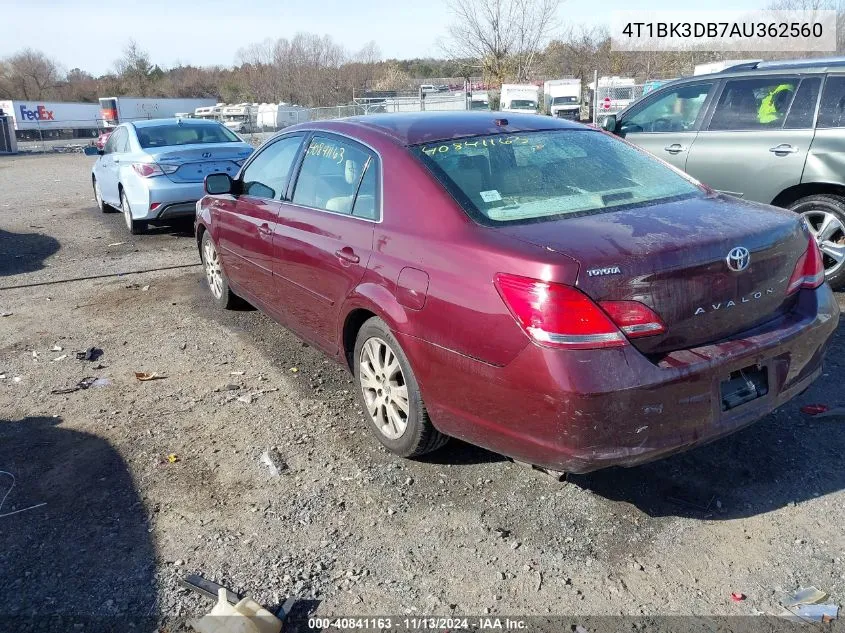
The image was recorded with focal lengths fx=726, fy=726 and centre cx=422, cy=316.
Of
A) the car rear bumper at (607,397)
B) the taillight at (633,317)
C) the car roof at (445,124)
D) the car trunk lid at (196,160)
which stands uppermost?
the car roof at (445,124)

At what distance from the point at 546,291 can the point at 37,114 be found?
51.4 meters

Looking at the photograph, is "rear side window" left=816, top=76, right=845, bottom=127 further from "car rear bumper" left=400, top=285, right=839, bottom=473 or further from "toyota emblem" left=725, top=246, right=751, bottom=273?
"toyota emblem" left=725, top=246, right=751, bottom=273

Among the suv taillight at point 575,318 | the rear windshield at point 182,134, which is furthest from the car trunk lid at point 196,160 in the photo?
the suv taillight at point 575,318

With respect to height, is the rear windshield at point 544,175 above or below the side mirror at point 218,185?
above

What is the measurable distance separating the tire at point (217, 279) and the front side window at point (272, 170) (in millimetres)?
899

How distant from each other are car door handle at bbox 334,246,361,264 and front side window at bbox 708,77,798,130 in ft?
14.9

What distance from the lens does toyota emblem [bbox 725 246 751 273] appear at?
2.98 meters

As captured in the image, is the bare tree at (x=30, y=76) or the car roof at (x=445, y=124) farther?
the bare tree at (x=30, y=76)

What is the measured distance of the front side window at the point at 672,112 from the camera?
7113mm

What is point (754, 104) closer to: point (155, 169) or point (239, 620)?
point (239, 620)

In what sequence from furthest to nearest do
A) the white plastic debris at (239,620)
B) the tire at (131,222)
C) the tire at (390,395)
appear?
the tire at (131,222)
the tire at (390,395)
the white plastic debris at (239,620)

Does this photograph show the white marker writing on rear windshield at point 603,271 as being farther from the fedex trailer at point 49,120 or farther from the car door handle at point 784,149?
the fedex trailer at point 49,120

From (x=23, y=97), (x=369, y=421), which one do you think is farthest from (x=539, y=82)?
(x=23, y=97)

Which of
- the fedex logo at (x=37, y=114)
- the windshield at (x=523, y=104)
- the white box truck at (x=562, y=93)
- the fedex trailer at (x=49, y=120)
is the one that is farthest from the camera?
the fedex logo at (x=37, y=114)
